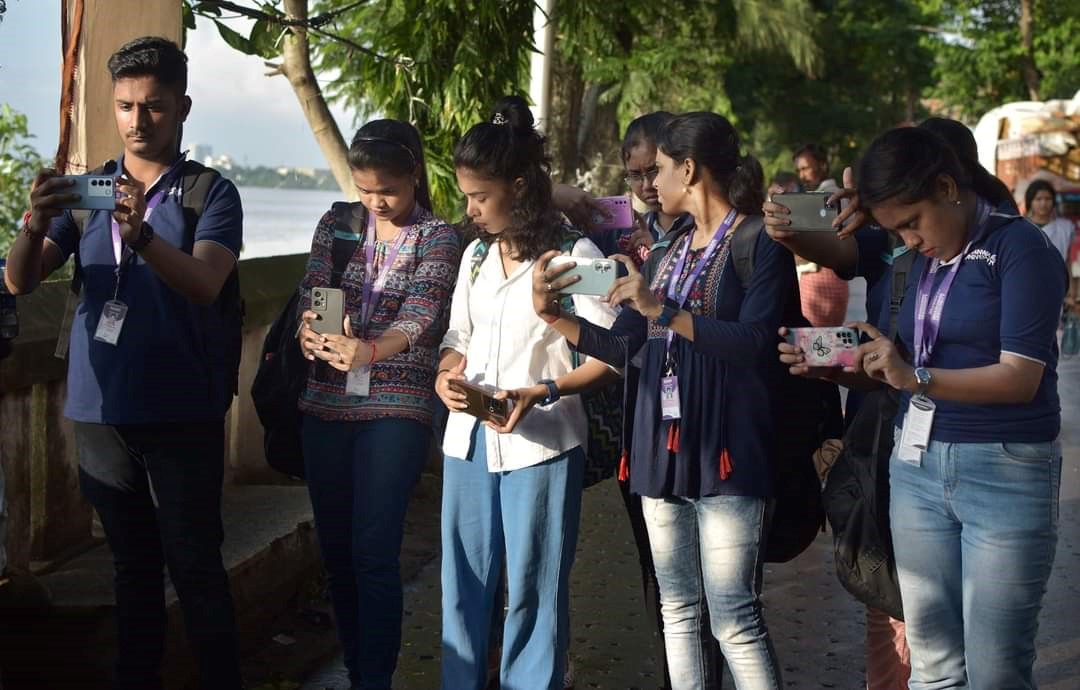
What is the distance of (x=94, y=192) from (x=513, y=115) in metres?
1.29

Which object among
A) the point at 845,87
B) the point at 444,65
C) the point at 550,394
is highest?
the point at 845,87

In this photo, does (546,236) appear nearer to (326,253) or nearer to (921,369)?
(326,253)

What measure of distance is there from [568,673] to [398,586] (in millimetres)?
958

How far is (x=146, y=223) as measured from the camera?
384 cm

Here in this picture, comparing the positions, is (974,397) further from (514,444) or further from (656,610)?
(656,610)

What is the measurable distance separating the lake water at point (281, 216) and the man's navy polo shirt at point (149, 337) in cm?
598

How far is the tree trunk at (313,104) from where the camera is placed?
7.29m

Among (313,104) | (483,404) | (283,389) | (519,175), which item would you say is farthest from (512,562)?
(313,104)

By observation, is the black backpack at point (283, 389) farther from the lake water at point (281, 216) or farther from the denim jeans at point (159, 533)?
the lake water at point (281, 216)

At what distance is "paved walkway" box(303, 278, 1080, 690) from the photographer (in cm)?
529

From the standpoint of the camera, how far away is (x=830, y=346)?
357 cm

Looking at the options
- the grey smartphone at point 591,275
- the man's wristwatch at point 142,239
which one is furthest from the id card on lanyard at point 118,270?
the grey smartphone at point 591,275

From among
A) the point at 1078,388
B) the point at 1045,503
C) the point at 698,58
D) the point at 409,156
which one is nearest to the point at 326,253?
the point at 409,156

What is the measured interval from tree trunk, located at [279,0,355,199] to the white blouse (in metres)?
3.21
